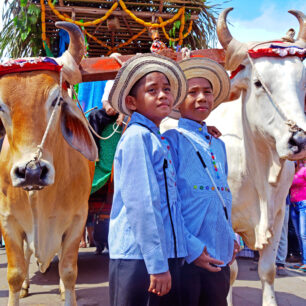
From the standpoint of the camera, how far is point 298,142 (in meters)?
2.61

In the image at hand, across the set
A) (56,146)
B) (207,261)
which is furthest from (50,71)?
(207,261)

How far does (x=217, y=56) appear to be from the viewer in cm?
356

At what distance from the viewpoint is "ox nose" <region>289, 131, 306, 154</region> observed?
2.60 meters

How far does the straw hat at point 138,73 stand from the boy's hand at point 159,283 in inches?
33.9

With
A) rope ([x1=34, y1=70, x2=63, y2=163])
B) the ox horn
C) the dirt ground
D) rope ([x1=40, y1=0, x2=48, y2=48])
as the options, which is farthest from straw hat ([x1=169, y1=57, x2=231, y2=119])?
rope ([x1=40, y1=0, x2=48, y2=48])

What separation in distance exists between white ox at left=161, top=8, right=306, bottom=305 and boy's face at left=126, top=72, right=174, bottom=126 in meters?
1.09

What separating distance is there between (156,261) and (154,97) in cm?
78

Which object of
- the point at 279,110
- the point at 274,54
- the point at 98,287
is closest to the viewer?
the point at 279,110

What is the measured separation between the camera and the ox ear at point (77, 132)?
303 cm

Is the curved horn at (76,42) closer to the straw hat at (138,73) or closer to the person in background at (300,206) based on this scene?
the straw hat at (138,73)

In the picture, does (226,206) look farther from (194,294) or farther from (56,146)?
(56,146)

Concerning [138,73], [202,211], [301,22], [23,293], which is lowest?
[23,293]

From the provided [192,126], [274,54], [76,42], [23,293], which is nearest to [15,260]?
[23,293]

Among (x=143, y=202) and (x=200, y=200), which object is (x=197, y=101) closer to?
(x=200, y=200)
